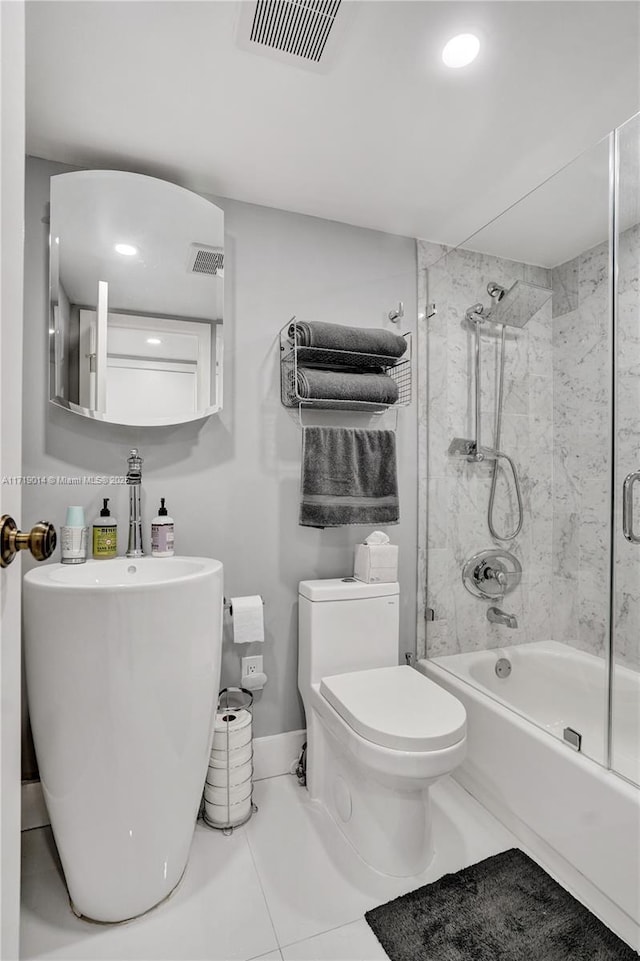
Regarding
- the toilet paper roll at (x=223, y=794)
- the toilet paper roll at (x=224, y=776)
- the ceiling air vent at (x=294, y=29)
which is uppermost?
the ceiling air vent at (x=294, y=29)

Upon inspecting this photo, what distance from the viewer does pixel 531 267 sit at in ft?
6.10

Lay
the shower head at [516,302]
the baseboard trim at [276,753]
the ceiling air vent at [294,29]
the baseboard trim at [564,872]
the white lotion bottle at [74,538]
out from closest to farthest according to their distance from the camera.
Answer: the ceiling air vent at [294,29] < the baseboard trim at [564,872] < the white lotion bottle at [74,538] < the shower head at [516,302] < the baseboard trim at [276,753]

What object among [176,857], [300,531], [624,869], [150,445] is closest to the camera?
[624,869]

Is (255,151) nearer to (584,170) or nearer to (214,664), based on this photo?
(584,170)

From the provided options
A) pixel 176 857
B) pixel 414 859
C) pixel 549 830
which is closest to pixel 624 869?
pixel 549 830

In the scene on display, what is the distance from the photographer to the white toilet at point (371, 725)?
1356 mm

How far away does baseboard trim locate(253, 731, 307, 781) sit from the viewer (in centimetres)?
190

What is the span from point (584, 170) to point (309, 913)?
2.26 m

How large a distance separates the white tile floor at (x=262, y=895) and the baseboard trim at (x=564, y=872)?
40 millimetres

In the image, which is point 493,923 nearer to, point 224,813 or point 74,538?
point 224,813

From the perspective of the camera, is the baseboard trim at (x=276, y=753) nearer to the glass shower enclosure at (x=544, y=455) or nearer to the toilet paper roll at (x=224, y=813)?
the toilet paper roll at (x=224, y=813)

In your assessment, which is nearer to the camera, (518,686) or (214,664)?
(214,664)

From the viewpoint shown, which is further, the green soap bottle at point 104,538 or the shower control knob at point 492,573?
the shower control knob at point 492,573

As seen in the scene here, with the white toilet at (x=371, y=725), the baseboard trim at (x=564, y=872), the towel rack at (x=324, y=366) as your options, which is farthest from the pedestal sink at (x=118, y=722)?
the baseboard trim at (x=564, y=872)
